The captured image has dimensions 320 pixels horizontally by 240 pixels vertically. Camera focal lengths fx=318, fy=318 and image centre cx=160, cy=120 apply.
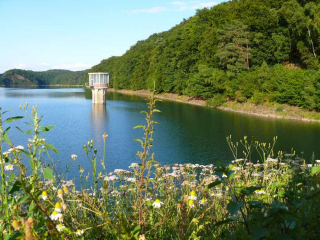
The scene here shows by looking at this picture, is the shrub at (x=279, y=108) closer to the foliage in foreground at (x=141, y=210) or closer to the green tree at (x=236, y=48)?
the green tree at (x=236, y=48)

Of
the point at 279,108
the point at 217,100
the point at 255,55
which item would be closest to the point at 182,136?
the point at 279,108

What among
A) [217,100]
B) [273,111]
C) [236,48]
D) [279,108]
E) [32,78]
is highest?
[32,78]

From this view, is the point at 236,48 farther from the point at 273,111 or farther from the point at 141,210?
the point at 141,210

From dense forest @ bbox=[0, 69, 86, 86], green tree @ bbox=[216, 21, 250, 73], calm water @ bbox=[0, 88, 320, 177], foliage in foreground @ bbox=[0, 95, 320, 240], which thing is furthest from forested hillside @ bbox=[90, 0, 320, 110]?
dense forest @ bbox=[0, 69, 86, 86]

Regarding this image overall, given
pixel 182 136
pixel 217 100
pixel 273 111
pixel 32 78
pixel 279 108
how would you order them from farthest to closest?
pixel 32 78 → pixel 217 100 → pixel 273 111 → pixel 279 108 → pixel 182 136

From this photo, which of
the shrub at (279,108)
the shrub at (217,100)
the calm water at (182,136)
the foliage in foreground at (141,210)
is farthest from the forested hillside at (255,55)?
the foliage in foreground at (141,210)

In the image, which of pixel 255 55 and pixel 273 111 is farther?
pixel 255 55

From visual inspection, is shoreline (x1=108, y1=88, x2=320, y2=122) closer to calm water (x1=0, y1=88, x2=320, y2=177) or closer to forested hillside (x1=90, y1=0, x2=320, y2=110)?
forested hillside (x1=90, y1=0, x2=320, y2=110)

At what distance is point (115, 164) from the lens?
12789 mm

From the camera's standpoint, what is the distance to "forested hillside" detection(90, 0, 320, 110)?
93.0 feet

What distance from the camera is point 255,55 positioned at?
3612 cm

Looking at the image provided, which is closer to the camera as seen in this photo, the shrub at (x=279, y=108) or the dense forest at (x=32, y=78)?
the shrub at (x=279, y=108)

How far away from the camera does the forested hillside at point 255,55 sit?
93.0ft

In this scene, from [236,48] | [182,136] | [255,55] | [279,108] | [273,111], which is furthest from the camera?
[236,48]
